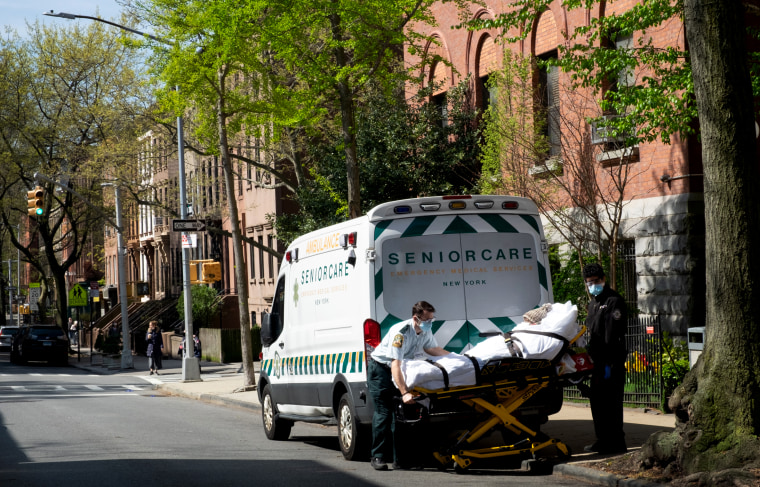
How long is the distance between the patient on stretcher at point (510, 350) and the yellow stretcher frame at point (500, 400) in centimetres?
8

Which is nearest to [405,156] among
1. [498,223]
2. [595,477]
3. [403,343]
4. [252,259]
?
[498,223]

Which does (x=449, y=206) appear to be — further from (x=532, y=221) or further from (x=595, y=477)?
(x=595, y=477)

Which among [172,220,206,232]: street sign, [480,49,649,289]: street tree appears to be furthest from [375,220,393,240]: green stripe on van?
[172,220,206,232]: street sign

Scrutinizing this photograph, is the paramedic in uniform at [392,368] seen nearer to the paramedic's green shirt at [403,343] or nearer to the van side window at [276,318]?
the paramedic's green shirt at [403,343]

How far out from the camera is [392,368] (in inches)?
405

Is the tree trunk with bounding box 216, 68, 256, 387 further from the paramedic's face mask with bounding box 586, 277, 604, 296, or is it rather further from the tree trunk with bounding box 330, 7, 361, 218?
the paramedic's face mask with bounding box 586, 277, 604, 296

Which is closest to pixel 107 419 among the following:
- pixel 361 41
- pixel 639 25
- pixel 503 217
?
pixel 361 41

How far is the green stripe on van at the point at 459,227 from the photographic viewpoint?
11242 mm

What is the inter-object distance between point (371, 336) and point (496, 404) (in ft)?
4.63

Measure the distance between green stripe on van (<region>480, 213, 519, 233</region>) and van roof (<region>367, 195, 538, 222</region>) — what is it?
55mm

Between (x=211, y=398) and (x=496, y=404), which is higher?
(x=496, y=404)

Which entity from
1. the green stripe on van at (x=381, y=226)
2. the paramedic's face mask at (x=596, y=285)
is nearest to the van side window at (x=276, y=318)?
the green stripe on van at (x=381, y=226)

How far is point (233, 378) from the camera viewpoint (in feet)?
98.6

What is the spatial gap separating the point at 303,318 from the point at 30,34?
39119 millimetres
